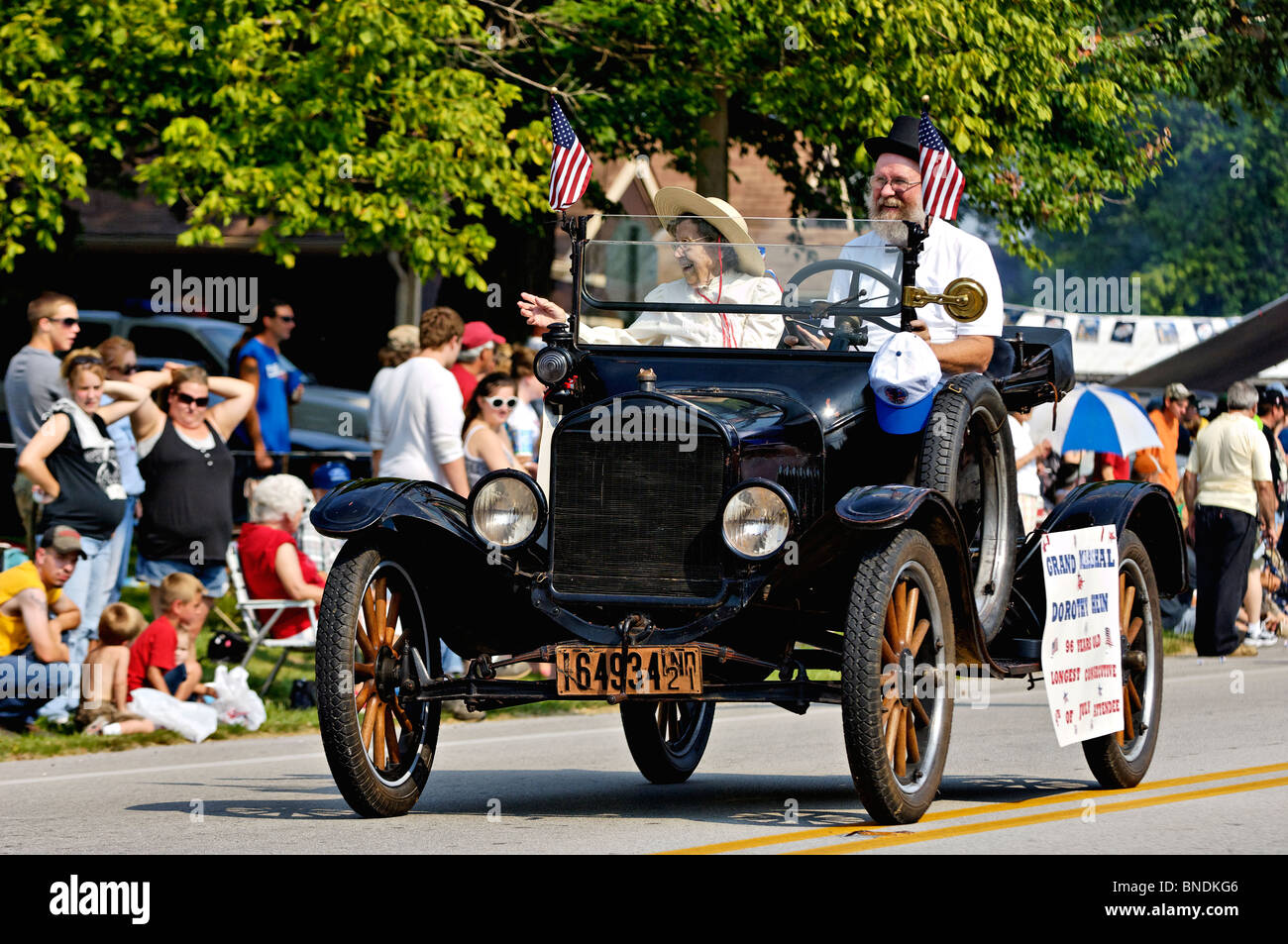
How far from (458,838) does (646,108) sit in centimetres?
1151

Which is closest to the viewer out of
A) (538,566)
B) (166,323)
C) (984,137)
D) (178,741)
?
(538,566)

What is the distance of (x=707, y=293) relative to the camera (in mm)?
8211

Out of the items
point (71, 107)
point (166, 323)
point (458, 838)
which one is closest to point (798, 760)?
point (458, 838)

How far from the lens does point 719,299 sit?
8180mm

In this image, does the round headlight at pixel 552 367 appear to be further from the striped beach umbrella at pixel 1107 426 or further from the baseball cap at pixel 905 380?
the striped beach umbrella at pixel 1107 426

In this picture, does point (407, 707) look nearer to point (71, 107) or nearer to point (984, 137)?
point (71, 107)

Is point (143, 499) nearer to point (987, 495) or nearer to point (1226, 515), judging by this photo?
point (987, 495)

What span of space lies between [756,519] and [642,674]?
2.15 feet

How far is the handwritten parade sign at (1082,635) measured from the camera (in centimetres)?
788

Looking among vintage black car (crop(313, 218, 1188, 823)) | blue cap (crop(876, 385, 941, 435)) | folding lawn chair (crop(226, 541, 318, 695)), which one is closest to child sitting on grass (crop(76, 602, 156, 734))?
folding lawn chair (crop(226, 541, 318, 695))

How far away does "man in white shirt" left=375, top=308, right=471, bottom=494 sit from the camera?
11594mm

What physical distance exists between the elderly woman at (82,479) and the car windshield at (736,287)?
4.36m

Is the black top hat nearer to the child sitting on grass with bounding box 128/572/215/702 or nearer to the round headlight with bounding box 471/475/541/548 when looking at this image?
the round headlight with bounding box 471/475/541/548

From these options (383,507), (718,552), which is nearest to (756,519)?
(718,552)
